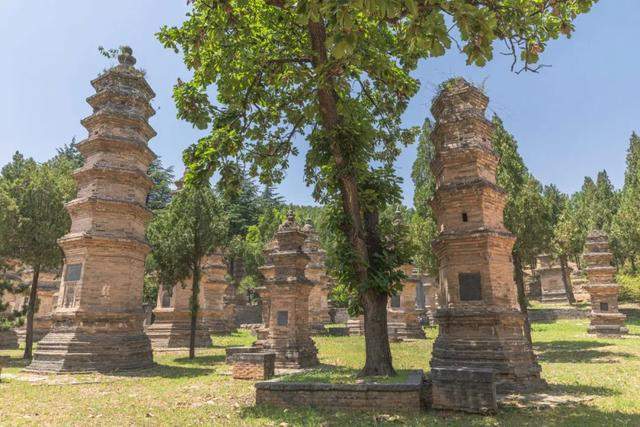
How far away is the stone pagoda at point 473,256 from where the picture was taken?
11.4 metres

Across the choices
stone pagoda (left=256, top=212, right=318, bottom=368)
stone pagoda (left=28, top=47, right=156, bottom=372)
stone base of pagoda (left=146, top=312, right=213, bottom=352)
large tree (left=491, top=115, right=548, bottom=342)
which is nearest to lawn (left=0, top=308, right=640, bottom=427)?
stone pagoda (left=28, top=47, right=156, bottom=372)

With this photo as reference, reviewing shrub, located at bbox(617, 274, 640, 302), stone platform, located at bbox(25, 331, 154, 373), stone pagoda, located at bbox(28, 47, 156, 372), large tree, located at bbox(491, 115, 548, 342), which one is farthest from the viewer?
shrub, located at bbox(617, 274, 640, 302)

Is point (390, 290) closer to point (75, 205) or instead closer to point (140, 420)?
point (140, 420)

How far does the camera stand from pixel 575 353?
18.5 metres

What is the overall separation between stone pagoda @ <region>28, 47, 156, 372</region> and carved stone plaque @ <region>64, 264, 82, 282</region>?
0.02 meters

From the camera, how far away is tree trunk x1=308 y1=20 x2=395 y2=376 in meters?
9.91

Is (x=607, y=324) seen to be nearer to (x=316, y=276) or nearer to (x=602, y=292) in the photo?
(x=602, y=292)

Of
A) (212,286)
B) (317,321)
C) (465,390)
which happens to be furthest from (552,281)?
(465,390)

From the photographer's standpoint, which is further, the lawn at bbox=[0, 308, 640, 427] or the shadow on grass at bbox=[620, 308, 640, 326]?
the shadow on grass at bbox=[620, 308, 640, 326]

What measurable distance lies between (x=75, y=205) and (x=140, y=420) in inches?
449

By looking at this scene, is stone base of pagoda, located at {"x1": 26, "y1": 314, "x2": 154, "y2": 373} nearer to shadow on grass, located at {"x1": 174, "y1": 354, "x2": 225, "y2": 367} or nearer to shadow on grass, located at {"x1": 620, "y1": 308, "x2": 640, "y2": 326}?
shadow on grass, located at {"x1": 174, "y1": 354, "x2": 225, "y2": 367}

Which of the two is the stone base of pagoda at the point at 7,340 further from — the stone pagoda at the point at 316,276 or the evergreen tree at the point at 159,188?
the evergreen tree at the point at 159,188

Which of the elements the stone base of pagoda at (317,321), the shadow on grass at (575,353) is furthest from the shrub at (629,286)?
the stone base of pagoda at (317,321)

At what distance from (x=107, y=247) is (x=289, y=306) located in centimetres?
745
